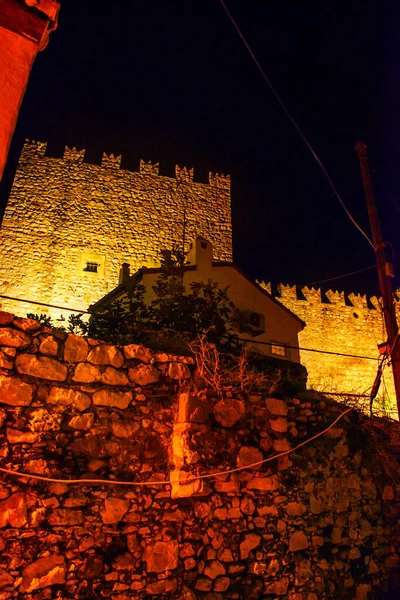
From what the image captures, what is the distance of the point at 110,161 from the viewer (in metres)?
18.4

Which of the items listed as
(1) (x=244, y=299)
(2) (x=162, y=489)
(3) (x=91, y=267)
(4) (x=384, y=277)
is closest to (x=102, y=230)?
(3) (x=91, y=267)

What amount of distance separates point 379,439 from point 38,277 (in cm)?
1297

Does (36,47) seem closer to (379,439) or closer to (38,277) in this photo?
(379,439)

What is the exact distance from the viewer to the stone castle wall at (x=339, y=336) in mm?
19844

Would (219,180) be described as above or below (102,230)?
above

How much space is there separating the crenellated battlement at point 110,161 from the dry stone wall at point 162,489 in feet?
50.0

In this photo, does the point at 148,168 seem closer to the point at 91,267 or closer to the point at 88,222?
the point at 88,222

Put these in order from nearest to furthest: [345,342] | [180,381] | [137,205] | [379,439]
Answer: [180,381] < [379,439] < [137,205] < [345,342]

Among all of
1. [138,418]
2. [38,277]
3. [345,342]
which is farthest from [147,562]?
[345,342]

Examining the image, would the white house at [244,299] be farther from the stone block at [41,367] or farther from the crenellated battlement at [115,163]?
the stone block at [41,367]

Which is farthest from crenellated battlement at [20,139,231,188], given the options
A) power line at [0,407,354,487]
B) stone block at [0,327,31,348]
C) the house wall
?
stone block at [0,327,31,348]

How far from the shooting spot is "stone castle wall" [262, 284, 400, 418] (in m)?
19.8

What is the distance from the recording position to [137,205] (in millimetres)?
17938

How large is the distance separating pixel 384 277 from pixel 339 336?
574 inches
